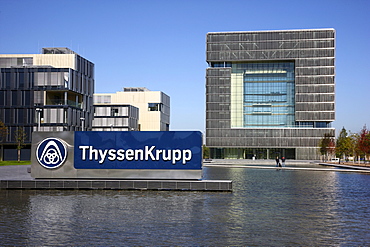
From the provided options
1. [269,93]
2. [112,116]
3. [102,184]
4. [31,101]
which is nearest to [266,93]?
[269,93]

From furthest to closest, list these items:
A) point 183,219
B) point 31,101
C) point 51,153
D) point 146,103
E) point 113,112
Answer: point 146,103
point 113,112
point 31,101
point 51,153
point 183,219

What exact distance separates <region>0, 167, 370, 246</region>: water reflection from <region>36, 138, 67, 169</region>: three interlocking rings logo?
361 centimetres

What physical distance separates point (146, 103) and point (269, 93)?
4294 cm

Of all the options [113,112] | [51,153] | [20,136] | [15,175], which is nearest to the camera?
[51,153]

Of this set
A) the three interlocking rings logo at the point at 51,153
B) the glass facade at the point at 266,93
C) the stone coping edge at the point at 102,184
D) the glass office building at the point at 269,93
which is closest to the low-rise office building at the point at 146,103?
the glass office building at the point at 269,93

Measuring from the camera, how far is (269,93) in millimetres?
131750

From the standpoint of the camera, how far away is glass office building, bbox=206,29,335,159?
125750 millimetres

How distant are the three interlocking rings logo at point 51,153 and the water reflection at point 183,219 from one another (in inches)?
142

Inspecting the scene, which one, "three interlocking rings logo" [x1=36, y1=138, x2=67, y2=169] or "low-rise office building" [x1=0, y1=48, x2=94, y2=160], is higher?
"low-rise office building" [x1=0, y1=48, x2=94, y2=160]

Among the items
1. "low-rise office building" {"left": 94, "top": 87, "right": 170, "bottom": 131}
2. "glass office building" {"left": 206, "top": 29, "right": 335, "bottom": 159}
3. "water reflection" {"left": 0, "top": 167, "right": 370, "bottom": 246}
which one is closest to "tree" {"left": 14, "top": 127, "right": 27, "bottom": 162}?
"water reflection" {"left": 0, "top": 167, "right": 370, "bottom": 246}

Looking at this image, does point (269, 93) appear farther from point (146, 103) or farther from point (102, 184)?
point (102, 184)

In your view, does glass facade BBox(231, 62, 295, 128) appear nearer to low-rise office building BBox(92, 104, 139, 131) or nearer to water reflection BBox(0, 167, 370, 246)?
low-rise office building BBox(92, 104, 139, 131)

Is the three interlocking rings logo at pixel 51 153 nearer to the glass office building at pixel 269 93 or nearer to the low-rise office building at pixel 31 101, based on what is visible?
A: the low-rise office building at pixel 31 101

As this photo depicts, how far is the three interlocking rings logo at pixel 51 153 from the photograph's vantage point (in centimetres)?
2589
